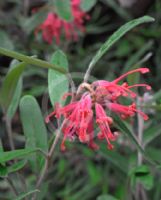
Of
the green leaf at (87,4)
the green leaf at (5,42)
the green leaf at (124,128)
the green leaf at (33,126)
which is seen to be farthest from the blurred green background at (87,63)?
the green leaf at (124,128)

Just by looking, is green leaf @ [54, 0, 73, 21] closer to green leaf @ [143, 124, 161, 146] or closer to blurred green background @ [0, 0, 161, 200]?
blurred green background @ [0, 0, 161, 200]

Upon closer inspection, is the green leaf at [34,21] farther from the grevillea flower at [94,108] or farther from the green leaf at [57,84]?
the grevillea flower at [94,108]

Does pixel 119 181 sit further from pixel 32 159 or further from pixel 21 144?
pixel 32 159

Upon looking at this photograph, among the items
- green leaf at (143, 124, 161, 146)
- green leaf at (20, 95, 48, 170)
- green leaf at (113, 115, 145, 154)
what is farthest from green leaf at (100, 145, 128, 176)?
green leaf at (113, 115, 145, 154)

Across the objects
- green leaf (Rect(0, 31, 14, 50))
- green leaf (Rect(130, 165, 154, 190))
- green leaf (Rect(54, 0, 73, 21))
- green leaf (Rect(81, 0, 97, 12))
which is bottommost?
green leaf (Rect(130, 165, 154, 190))

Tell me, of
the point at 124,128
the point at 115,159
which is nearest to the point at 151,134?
the point at 115,159

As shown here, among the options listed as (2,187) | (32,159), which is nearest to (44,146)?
(32,159)
